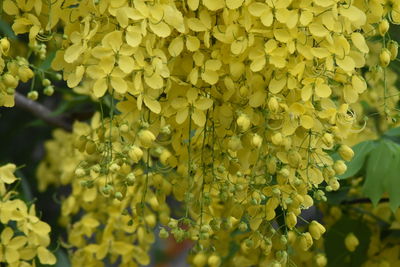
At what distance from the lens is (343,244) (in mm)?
1943

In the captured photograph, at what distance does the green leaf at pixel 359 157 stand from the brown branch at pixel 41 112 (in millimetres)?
893

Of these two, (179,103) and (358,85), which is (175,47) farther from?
(358,85)

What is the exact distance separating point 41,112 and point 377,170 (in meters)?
0.98

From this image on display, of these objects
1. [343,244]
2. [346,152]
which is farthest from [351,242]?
[346,152]

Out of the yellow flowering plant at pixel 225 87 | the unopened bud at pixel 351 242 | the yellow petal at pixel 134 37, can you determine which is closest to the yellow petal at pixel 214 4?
the yellow flowering plant at pixel 225 87

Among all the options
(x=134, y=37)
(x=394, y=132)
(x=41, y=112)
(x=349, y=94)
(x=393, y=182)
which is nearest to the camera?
(x=134, y=37)

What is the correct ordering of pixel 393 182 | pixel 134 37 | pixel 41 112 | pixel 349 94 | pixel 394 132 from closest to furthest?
pixel 134 37
pixel 349 94
pixel 393 182
pixel 394 132
pixel 41 112

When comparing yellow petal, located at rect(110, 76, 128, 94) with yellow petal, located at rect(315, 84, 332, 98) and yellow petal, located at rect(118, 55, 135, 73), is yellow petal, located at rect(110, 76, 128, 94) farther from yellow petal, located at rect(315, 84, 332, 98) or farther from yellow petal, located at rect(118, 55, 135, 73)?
yellow petal, located at rect(315, 84, 332, 98)

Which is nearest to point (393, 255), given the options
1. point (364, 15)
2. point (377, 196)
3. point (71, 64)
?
point (377, 196)

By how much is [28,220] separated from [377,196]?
659mm

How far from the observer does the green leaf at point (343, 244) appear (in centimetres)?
194

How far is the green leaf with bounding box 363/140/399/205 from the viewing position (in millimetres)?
1701

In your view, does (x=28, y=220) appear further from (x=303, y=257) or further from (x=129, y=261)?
(x=303, y=257)

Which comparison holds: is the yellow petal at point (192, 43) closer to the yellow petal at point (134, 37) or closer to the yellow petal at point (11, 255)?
the yellow petal at point (134, 37)
